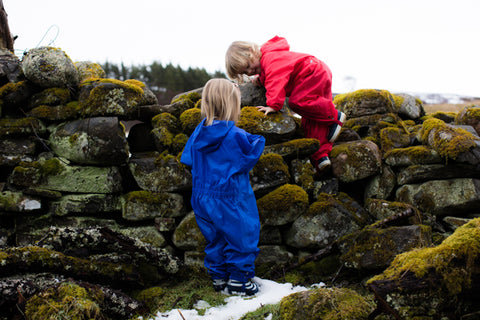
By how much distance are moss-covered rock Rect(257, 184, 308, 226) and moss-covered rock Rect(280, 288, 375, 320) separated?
76.0 inches

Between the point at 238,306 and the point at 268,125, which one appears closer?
the point at 238,306

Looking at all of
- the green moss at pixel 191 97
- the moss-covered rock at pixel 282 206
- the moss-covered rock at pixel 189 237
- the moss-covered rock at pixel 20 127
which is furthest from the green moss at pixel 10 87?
the moss-covered rock at pixel 282 206

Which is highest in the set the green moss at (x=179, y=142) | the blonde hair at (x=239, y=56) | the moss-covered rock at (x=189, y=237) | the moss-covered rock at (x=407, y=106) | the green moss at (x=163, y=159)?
→ the blonde hair at (x=239, y=56)

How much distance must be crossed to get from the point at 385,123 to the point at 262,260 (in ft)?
13.8

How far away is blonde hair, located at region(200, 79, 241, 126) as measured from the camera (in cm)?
475

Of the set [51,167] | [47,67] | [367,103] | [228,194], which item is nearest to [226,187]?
[228,194]

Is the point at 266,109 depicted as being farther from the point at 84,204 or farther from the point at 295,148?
the point at 84,204

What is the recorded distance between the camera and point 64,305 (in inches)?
132

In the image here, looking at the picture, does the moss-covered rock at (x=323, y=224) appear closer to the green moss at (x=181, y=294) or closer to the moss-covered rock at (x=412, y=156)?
the moss-covered rock at (x=412, y=156)

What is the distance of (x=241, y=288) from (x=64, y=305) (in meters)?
2.29

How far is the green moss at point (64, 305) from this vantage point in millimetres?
3295

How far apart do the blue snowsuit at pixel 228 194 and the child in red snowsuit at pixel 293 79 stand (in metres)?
1.59

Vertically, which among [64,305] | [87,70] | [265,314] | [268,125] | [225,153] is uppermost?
[87,70]

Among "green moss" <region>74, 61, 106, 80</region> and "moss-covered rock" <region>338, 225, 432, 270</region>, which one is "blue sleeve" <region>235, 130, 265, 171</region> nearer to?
"moss-covered rock" <region>338, 225, 432, 270</region>
